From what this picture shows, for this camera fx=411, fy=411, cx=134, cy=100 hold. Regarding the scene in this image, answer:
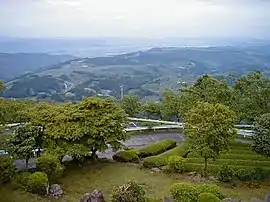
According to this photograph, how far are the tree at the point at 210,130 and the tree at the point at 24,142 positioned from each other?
968 centimetres

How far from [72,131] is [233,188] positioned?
1060 centimetres

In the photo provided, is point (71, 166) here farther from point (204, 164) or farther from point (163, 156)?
point (204, 164)

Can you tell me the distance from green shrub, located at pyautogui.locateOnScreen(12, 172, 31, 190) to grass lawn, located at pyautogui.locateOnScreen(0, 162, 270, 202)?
0.50 metres

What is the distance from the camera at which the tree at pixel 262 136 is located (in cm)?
2567

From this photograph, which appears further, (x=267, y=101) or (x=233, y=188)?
(x=267, y=101)

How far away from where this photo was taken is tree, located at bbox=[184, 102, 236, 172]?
24984 millimetres

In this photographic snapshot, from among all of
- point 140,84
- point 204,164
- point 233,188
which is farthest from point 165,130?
point 140,84

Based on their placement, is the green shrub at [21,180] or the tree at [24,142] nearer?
the green shrub at [21,180]

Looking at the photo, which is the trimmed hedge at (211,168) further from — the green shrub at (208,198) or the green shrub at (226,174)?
the green shrub at (208,198)

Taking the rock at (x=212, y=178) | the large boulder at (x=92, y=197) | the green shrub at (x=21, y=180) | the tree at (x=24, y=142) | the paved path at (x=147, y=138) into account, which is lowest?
the paved path at (x=147, y=138)

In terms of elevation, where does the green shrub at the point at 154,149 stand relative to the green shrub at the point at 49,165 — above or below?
below

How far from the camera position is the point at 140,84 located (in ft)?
612

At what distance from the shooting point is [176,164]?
87.6 ft

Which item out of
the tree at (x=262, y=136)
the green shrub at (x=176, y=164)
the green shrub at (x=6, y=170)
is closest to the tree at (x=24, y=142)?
the green shrub at (x=6, y=170)
